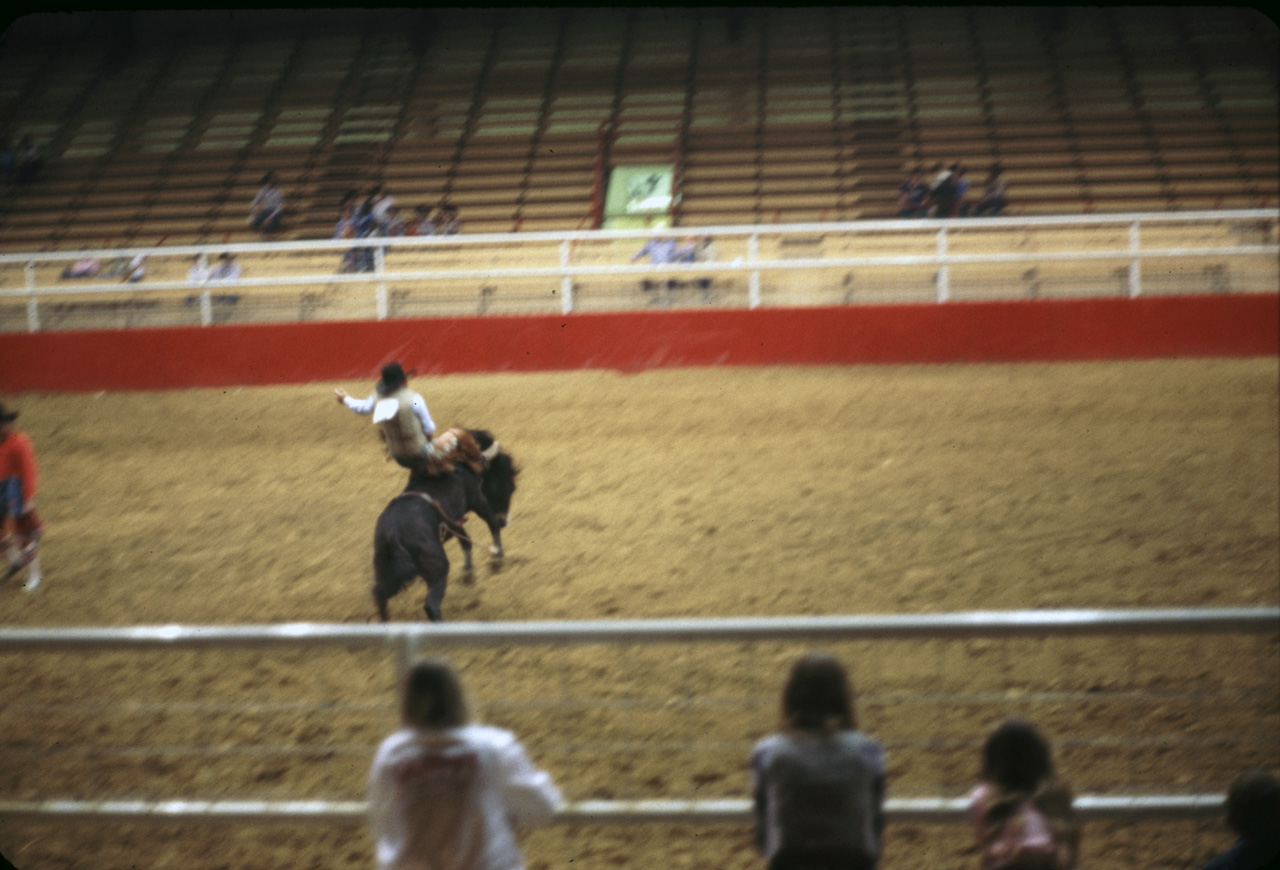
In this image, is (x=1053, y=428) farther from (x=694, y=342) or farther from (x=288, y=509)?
(x=288, y=509)

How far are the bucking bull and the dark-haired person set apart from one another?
0.61ft

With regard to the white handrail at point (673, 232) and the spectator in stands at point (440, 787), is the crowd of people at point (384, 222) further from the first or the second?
the spectator in stands at point (440, 787)

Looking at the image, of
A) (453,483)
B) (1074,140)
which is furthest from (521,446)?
(1074,140)

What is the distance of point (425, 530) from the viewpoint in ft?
20.4

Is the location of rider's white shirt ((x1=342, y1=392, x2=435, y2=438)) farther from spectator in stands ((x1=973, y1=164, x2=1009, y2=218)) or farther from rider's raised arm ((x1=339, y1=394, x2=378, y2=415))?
spectator in stands ((x1=973, y1=164, x2=1009, y2=218))

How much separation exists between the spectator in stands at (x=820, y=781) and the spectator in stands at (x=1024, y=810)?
0.98 feet

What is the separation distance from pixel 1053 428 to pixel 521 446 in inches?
186

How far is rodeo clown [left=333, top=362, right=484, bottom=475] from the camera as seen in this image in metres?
6.30

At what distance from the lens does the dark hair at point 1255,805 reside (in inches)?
120

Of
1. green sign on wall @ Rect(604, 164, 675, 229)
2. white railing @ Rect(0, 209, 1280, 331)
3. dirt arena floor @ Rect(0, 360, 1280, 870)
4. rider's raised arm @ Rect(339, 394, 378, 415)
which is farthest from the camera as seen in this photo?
green sign on wall @ Rect(604, 164, 675, 229)

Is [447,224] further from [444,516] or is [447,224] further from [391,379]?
[444,516]

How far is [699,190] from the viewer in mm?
18969

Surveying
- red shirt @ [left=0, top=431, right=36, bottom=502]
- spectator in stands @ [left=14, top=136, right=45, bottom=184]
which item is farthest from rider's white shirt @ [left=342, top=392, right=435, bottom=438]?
spectator in stands @ [left=14, top=136, right=45, bottom=184]

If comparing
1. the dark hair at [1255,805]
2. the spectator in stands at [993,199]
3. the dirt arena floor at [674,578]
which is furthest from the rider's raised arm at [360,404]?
the spectator in stands at [993,199]
